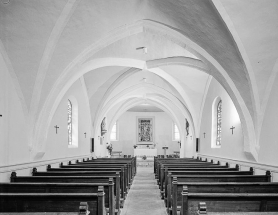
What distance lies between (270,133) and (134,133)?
21.1 m

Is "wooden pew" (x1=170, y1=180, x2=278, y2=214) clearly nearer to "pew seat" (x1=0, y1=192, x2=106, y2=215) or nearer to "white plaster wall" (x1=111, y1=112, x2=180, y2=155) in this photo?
"pew seat" (x1=0, y1=192, x2=106, y2=215)

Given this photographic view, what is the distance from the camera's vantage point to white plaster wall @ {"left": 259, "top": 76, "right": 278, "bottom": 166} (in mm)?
6891

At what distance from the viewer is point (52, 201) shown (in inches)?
159

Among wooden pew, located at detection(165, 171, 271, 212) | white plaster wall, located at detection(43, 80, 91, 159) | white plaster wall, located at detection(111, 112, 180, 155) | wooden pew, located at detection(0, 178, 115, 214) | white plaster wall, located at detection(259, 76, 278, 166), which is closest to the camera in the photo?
wooden pew, located at detection(0, 178, 115, 214)

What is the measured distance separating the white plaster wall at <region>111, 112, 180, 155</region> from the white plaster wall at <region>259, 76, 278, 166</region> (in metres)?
20.4

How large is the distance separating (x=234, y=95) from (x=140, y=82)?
27.0ft

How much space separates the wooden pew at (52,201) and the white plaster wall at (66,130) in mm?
5073

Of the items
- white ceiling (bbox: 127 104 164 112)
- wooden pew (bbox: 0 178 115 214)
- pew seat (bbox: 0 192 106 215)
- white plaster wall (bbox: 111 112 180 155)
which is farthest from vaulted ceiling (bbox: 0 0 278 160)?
white plaster wall (bbox: 111 112 180 155)

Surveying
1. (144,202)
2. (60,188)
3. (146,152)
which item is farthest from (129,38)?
(146,152)

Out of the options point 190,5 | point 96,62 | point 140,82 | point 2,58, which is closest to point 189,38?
point 190,5

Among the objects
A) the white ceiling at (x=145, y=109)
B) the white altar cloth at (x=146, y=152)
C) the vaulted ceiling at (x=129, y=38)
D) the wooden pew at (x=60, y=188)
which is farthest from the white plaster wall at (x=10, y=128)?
the white ceiling at (x=145, y=109)

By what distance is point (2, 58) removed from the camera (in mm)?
6871

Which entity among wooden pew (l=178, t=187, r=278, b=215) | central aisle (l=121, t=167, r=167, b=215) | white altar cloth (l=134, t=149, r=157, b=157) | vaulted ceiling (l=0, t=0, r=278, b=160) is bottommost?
central aisle (l=121, t=167, r=167, b=215)

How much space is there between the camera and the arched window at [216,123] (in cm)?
1235
